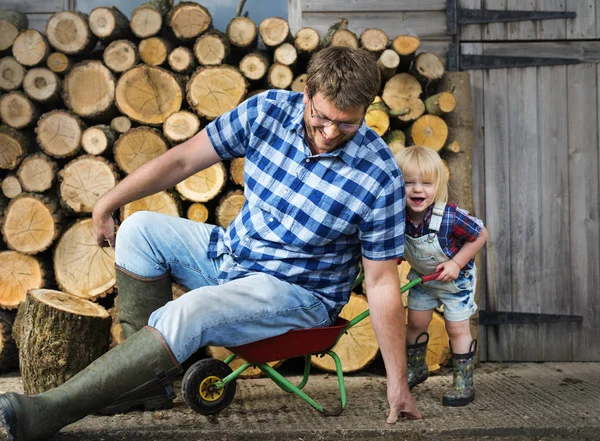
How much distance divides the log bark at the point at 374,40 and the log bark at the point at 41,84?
1.59 m

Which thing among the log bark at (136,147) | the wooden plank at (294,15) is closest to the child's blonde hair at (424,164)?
the log bark at (136,147)

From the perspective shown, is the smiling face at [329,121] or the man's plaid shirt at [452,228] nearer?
the smiling face at [329,121]

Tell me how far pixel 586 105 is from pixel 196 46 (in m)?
2.18

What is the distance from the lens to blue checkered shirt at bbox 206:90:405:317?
88.2 inches

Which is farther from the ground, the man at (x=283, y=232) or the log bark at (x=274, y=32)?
the log bark at (x=274, y=32)

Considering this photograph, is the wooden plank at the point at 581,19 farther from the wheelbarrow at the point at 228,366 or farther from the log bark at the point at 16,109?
the log bark at the point at 16,109

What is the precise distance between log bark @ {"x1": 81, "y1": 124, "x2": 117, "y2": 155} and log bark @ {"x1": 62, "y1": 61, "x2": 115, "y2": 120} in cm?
11

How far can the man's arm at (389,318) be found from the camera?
2230 millimetres

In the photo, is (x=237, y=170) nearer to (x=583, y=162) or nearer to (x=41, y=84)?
(x=41, y=84)

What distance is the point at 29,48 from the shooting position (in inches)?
134

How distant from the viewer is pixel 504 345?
151 inches

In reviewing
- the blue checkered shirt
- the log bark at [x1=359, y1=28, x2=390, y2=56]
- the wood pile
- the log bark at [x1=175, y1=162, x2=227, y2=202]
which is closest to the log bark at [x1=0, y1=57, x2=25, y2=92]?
the wood pile

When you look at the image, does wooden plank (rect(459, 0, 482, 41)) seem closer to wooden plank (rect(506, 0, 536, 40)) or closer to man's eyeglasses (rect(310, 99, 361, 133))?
wooden plank (rect(506, 0, 536, 40))

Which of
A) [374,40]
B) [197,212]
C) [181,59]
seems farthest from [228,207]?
[374,40]
